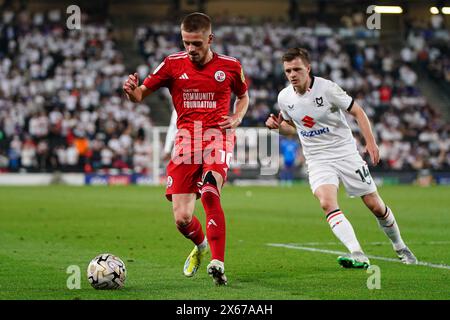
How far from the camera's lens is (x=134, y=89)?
8.90 meters

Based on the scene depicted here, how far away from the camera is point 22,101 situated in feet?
119

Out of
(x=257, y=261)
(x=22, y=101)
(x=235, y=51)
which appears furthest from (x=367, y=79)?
(x=257, y=261)

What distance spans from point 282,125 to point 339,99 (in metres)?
0.80

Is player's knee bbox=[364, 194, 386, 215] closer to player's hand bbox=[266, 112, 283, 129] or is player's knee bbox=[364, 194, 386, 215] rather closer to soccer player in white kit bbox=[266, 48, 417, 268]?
soccer player in white kit bbox=[266, 48, 417, 268]

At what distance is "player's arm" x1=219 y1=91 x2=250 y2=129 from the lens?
8953 mm

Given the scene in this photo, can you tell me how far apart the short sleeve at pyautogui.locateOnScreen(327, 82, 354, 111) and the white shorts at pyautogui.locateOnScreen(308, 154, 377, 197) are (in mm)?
605

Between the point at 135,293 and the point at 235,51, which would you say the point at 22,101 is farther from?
the point at 135,293

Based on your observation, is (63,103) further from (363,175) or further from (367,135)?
(367,135)

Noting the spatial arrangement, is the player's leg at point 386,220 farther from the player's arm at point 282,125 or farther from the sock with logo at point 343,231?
the player's arm at point 282,125

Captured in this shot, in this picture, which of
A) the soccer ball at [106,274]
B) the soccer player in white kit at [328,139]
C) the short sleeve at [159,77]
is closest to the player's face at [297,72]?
the soccer player in white kit at [328,139]

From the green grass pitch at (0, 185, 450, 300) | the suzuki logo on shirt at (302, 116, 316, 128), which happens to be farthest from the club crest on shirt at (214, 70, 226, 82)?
the green grass pitch at (0, 185, 450, 300)

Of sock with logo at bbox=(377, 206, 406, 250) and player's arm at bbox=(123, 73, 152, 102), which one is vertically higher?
player's arm at bbox=(123, 73, 152, 102)

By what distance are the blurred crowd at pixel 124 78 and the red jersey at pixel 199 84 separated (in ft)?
85.3

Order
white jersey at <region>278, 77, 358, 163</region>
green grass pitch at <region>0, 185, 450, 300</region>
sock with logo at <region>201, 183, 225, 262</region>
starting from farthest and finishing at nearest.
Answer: white jersey at <region>278, 77, 358, 163</region>, sock with logo at <region>201, 183, 225, 262</region>, green grass pitch at <region>0, 185, 450, 300</region>
